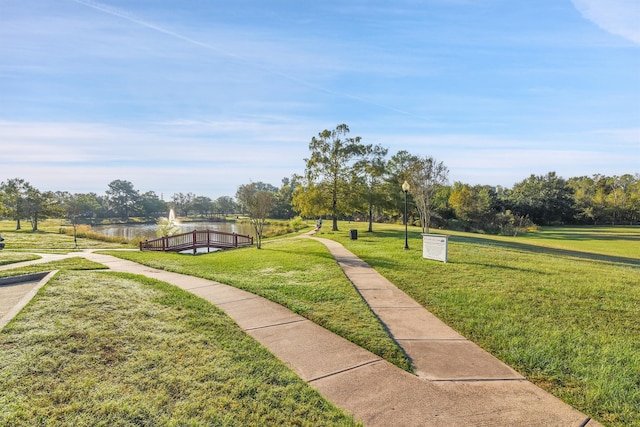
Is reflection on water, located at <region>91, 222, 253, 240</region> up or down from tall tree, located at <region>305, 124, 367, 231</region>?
down

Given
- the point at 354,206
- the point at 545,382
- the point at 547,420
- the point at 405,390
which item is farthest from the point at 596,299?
the point at 354,206

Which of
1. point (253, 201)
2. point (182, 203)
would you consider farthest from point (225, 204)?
point (253, 201)

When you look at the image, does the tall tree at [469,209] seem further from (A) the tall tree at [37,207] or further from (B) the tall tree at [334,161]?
(A) the tall tree at [37,207]

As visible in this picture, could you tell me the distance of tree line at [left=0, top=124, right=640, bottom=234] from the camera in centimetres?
2300

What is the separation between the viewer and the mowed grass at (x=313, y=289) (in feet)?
14.8

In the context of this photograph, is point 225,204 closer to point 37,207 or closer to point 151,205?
point 151,205

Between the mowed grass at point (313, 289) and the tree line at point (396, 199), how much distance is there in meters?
7.19

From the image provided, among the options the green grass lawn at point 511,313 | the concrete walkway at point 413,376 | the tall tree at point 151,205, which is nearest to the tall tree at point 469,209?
the green grass lawn at point 511,313

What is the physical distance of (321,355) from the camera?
396 centimetres

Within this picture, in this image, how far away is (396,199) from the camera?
25812 millimetres

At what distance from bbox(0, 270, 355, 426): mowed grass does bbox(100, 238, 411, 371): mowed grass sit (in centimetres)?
122

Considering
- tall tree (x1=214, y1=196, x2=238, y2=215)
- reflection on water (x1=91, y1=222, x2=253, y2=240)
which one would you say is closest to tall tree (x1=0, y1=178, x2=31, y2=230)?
reflection on water (x1=91, y1=222, x2=253, y2=240)

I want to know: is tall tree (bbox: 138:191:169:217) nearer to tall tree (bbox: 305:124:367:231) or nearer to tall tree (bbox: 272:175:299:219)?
tall tree (bbox: 272:175:299:219)

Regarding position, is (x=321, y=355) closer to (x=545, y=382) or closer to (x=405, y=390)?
(x=405, y=390)
